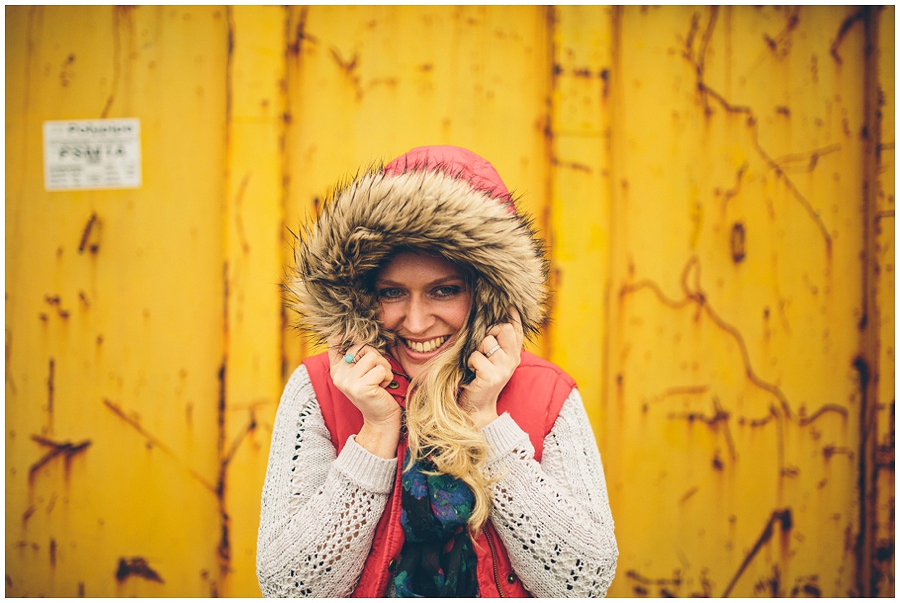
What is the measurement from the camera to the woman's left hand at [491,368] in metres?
1.05

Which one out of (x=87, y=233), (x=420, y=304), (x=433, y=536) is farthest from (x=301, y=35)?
(x=433, y=536)

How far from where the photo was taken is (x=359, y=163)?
1845mm

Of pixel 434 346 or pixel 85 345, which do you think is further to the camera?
pixel 85 345

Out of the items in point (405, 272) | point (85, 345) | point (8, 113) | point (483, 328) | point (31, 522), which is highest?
point (8, 113)

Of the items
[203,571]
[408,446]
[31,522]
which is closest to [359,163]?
[408,446]

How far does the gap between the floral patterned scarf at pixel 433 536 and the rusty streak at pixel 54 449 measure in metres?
1.64

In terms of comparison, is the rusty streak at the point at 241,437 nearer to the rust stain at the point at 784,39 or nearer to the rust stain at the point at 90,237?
the rust stain at the point at 90,237

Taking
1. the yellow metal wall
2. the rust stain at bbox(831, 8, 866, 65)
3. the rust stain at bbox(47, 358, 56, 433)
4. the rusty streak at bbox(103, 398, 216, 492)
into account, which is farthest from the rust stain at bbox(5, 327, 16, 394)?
the rust stain at bbox(831, 8, 866, 65)

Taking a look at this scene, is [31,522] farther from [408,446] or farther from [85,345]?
[408,446]

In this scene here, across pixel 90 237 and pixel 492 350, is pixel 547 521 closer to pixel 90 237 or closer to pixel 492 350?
pixel 492 350

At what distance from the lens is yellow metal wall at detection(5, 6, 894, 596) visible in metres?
1.85

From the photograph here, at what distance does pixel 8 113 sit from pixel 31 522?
5.69 ft

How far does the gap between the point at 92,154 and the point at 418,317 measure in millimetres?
1768

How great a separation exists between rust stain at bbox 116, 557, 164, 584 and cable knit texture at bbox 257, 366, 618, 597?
126 centimetres
